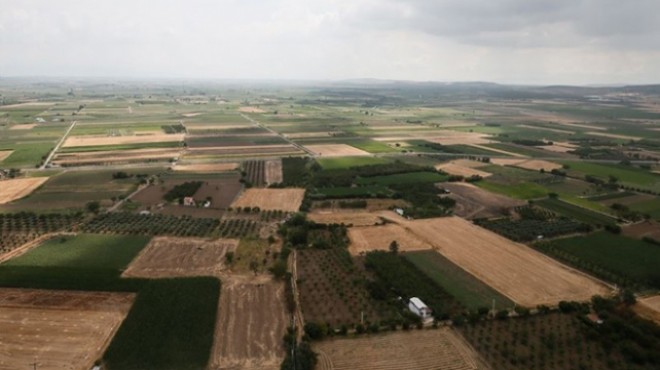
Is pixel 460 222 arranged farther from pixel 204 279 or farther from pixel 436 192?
pixel 204 279

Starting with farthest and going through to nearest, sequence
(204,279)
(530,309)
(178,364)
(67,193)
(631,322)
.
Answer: (67,193) → (204,279) → (530,309) → (631,322) → (178,364)

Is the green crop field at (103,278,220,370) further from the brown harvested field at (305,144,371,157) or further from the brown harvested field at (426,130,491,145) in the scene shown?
the brown harvested field at (426,130,491,145)

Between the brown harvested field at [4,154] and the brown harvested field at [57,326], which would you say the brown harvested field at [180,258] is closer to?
the brown harvested field at [57,326]

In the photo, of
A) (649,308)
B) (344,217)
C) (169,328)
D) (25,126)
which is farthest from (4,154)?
(649,308)

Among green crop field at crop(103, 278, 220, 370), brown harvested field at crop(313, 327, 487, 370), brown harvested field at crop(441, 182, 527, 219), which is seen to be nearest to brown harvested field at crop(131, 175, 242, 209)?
green crop field at crop(103, 278, 220, 370)

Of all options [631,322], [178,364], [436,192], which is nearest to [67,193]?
[178,364]

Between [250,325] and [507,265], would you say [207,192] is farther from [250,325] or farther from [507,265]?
[507,265]
